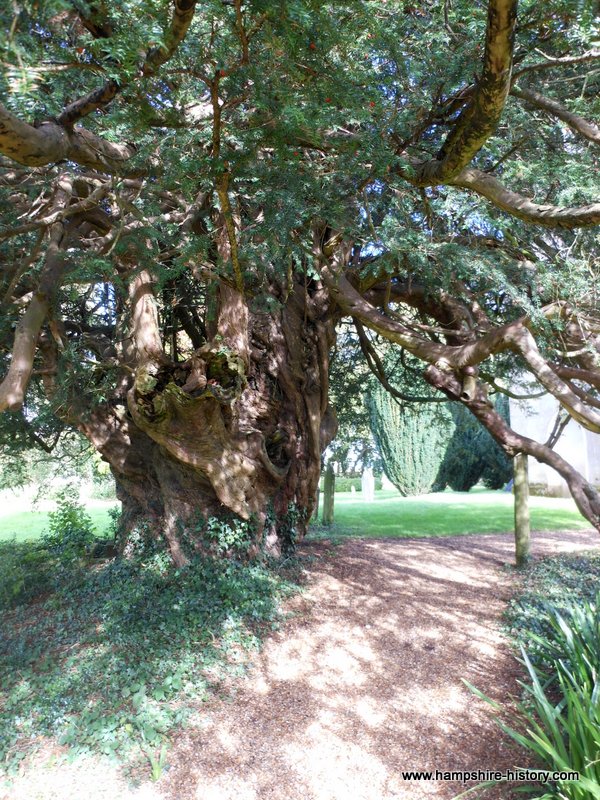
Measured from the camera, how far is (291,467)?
25.2ft

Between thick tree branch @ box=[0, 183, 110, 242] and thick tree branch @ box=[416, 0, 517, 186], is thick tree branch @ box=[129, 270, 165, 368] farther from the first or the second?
thick tree branch @ box=[416, 0, 517, 186]

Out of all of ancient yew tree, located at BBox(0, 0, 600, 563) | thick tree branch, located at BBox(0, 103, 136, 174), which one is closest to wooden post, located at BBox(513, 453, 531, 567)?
ancient yew tree, located at BBox(0, 0, 600, 563)

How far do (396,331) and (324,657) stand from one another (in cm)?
333

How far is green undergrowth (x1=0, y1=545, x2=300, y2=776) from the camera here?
14.1ft

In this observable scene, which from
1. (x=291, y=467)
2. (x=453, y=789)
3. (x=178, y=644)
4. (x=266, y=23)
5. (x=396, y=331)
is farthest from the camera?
(x=291, y=467)

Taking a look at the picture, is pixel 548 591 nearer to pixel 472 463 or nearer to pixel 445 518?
pixel 445 518

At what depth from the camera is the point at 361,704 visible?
4.75 m

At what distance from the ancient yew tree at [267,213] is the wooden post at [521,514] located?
157 cm

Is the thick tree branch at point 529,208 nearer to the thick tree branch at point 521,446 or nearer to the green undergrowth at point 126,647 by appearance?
the thick tree branch at point 521,446

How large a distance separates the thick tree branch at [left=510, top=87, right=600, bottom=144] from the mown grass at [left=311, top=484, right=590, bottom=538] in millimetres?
8046

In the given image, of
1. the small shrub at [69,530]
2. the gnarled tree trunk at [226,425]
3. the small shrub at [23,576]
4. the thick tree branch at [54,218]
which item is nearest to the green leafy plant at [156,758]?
the gnarled tree trunk at [226,425]

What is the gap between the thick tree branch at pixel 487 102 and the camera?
246 cm

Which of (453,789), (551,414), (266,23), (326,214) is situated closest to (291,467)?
(326,214)

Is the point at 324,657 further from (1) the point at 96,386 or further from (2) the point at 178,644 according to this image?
(1) the point at 96,386
